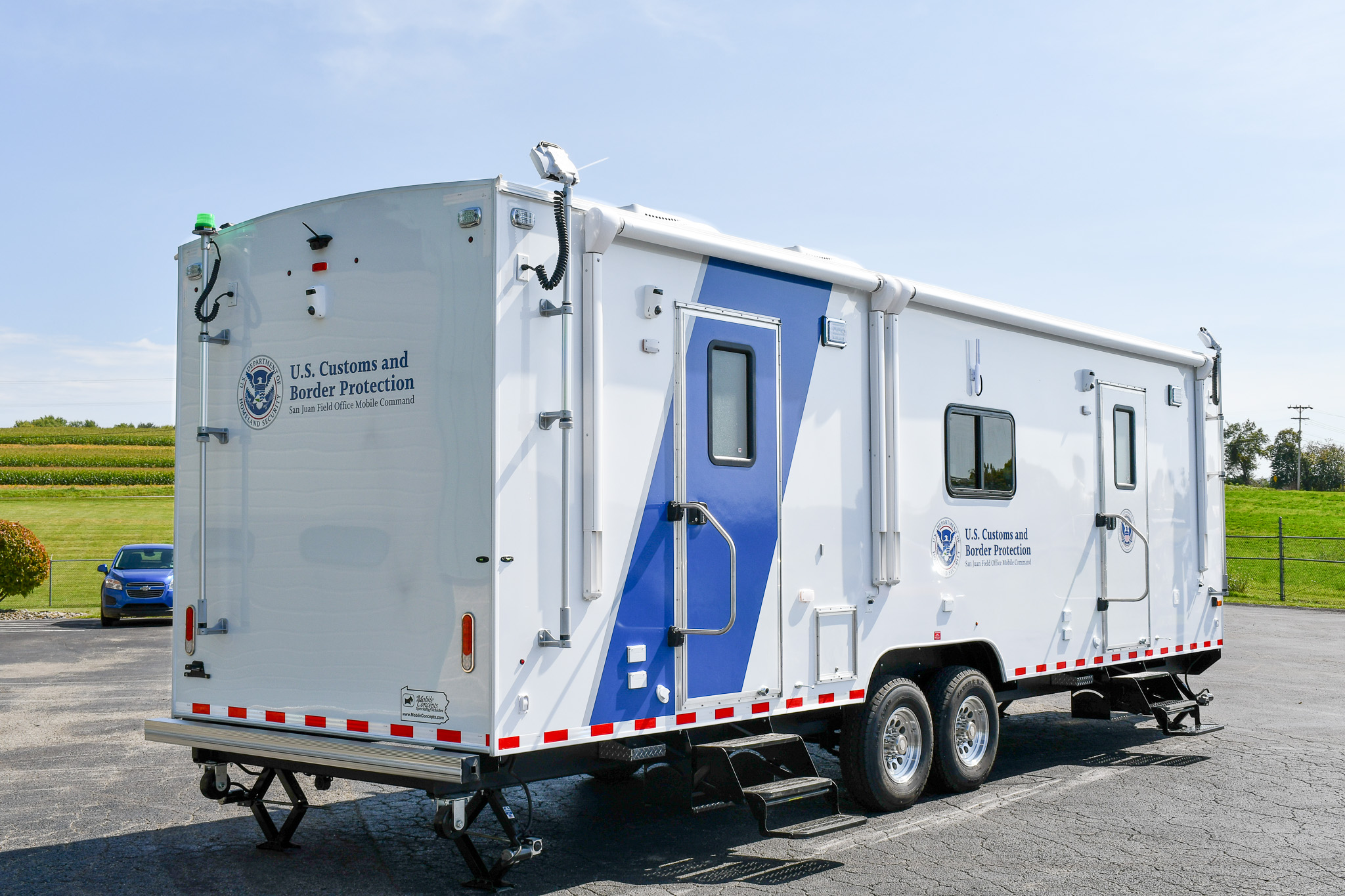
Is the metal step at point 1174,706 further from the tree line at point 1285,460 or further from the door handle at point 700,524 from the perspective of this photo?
the tree line at point 1285,460

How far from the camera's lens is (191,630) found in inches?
251

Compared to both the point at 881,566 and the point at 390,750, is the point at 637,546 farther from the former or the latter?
the point at 881,566

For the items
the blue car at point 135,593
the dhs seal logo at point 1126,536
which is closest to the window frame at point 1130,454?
the dhs seal logo at point 1126,536

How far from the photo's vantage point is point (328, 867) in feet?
20.6

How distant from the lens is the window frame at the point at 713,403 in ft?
21.2

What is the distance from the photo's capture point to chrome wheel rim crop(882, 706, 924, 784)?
7.55 meters

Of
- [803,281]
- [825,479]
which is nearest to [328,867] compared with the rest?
[825,479]

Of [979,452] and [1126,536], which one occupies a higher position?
[979,452]

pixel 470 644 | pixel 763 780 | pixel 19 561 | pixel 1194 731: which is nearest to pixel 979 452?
pixel 763 780

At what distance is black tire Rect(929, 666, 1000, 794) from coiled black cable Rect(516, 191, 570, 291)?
4100 millimetres

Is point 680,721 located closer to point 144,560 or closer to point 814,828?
point 814,828

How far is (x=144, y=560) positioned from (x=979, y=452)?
1812 centimetres

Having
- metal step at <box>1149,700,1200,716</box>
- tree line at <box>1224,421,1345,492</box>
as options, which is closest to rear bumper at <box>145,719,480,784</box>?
metal step at <box>1149,700,1200,716</box>

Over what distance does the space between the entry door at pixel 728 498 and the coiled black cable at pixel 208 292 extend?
2.53 metres
